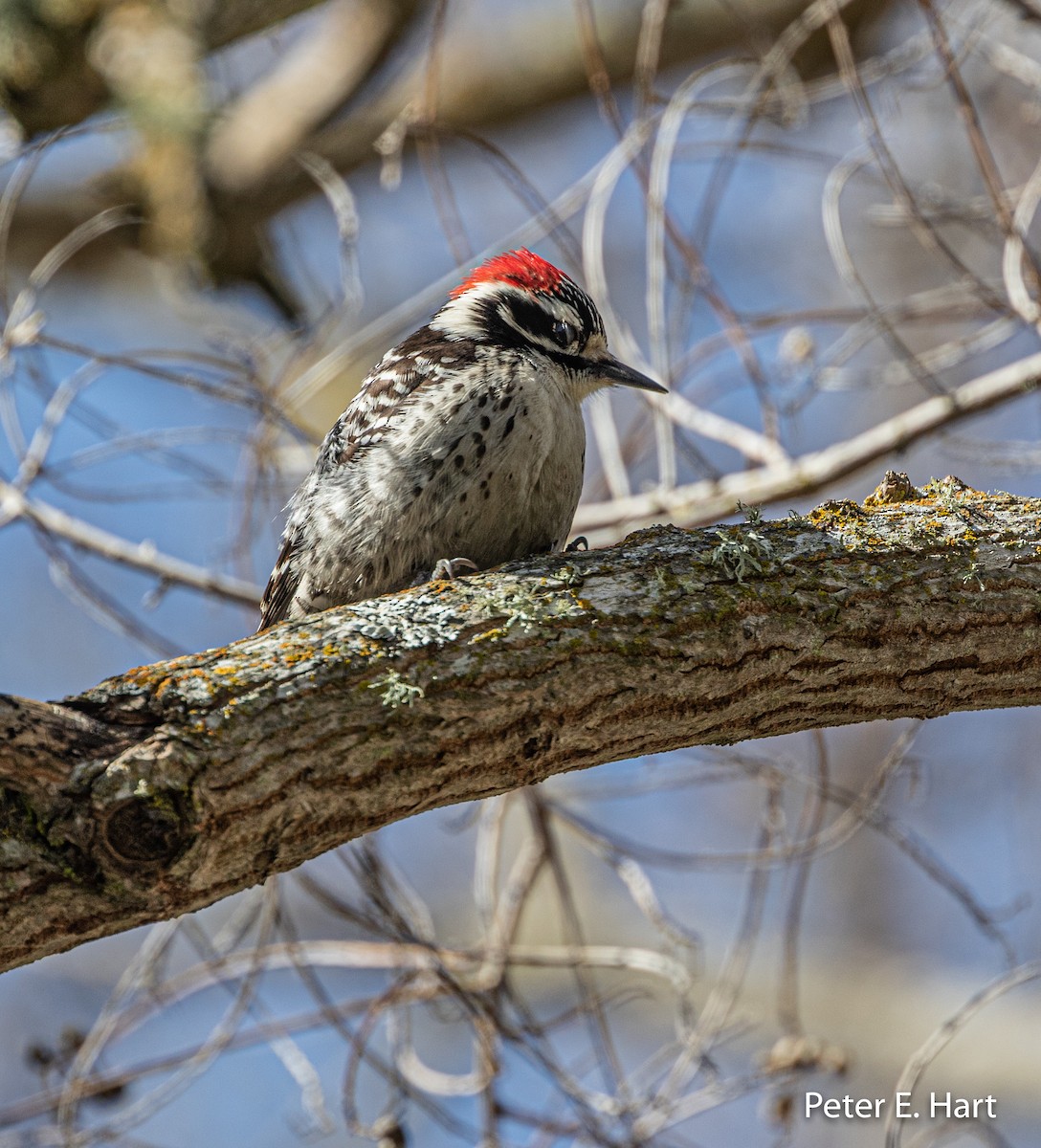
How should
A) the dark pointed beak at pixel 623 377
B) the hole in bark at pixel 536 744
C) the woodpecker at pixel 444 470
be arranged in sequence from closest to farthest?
the hole in bark at pixel 536 744 < the woodpecker at pixel 444 470 < the dark pointed beak at pixel 623 377

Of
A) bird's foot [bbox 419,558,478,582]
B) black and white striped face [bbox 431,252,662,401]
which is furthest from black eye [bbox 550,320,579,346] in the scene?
bird's foot [bbox 419,558,478,582]

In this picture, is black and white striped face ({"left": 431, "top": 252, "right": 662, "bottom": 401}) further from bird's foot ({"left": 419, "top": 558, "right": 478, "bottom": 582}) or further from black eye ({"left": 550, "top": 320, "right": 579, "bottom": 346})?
bird's foot ({"left": 419, "top": 558, "right": 478, "bottom": 582})

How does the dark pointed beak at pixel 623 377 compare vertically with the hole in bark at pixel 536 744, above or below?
above

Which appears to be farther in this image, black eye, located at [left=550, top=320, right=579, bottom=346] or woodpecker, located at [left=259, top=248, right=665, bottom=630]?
black eye, located at [left=550, top=320, right=579, bottom=346]

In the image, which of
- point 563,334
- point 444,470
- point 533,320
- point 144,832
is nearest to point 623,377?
point 563,334

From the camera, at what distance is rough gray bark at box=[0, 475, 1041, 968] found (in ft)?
7.06

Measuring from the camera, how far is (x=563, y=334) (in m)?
3.81

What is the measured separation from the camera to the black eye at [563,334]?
3.80 meters

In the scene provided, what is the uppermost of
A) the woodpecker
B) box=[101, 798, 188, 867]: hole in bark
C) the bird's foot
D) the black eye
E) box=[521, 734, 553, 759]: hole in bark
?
the black eye

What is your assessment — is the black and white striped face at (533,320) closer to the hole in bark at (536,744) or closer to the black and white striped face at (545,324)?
the black and white striped face at (545,324)

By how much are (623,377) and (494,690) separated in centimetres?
164

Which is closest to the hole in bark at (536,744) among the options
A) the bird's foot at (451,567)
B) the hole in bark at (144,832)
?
the hole in bark at (144,832)

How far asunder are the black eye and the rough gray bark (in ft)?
4.06

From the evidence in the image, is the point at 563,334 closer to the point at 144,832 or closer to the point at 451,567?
the point at 451,567
